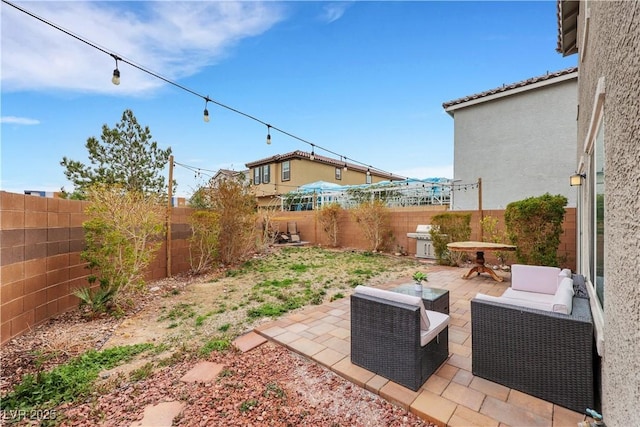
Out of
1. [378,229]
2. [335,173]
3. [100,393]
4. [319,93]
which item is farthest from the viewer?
[335,173]

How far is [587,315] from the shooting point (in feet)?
7.48

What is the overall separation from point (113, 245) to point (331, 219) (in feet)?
30.8

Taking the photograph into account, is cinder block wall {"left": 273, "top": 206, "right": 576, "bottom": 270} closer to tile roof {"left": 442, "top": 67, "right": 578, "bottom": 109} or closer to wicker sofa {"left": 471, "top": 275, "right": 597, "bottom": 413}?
tile roof {"left": 442, "top": 67, "right": 578, "bottom": 109}

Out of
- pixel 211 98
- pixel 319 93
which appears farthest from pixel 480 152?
pixel 211 98

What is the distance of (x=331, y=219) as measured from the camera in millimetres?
13094

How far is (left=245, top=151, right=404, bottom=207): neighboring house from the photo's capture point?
19750 millimetres

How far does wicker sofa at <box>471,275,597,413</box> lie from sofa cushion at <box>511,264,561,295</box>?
140 cm

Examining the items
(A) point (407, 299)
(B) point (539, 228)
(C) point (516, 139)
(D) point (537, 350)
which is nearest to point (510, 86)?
(C) point (516, 139)

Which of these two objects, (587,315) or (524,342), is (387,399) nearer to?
(524,342)

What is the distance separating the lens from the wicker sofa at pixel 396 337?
8.04 feet

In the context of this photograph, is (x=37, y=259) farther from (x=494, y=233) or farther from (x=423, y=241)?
(x=494, y=233)

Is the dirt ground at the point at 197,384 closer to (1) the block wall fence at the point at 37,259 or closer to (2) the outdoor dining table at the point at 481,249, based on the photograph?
(1) the block wall fence at the point at 37,259

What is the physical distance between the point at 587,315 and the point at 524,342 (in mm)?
541

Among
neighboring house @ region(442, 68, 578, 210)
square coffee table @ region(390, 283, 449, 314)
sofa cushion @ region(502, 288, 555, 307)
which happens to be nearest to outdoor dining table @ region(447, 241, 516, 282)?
sofa cushion @ region(502, 288, 555, 307)
